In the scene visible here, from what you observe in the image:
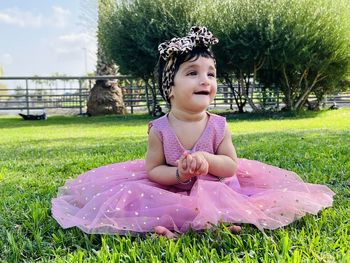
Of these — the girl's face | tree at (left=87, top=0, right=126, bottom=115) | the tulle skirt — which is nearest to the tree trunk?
tree at (left=87, top=0, right=126, bottom=115)

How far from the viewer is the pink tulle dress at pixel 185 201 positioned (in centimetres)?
187

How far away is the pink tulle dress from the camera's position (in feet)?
6.12

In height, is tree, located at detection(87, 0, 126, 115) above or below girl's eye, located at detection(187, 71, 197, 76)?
below

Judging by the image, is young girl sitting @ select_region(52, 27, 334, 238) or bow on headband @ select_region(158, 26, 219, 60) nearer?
young girl sitting @ select_region(52, 27, 334, 238)

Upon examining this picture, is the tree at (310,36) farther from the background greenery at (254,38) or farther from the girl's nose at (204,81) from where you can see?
the girl's nose at (204,81)

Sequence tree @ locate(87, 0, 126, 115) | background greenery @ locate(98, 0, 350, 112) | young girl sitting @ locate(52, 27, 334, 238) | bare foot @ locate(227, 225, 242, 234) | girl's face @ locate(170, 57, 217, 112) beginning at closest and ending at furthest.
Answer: bare foot @ locate(227, 225, 242, 234), young girl sitting @ locate(52, 27, 334, 238), girl's face @ locate(170, 57, 217, 112), background greenery @ locate(98, 0, 350, 112), tree @ locate(87, 0, 126, 115)

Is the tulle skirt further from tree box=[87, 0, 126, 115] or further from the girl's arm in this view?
tree box=[87, 0, 126, 115]

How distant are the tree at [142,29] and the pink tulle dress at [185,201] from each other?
1080cm

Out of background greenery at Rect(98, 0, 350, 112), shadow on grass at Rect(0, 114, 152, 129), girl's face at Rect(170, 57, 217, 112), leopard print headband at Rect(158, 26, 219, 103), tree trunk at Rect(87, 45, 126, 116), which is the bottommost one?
shadow on grass at Rect(0, 114, 152, 129)

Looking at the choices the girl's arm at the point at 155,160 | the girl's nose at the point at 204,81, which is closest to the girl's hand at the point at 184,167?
the girl's arm at the point at 155,160

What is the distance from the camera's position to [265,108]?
15.2 m

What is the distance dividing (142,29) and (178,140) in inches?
452

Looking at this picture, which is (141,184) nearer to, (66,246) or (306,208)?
(66,246)


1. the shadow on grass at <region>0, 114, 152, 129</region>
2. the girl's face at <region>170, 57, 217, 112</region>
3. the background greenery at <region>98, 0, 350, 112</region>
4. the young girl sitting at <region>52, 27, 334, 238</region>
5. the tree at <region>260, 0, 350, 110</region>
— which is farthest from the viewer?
the background greenery at <region>98, 0, 350, 112</region>
